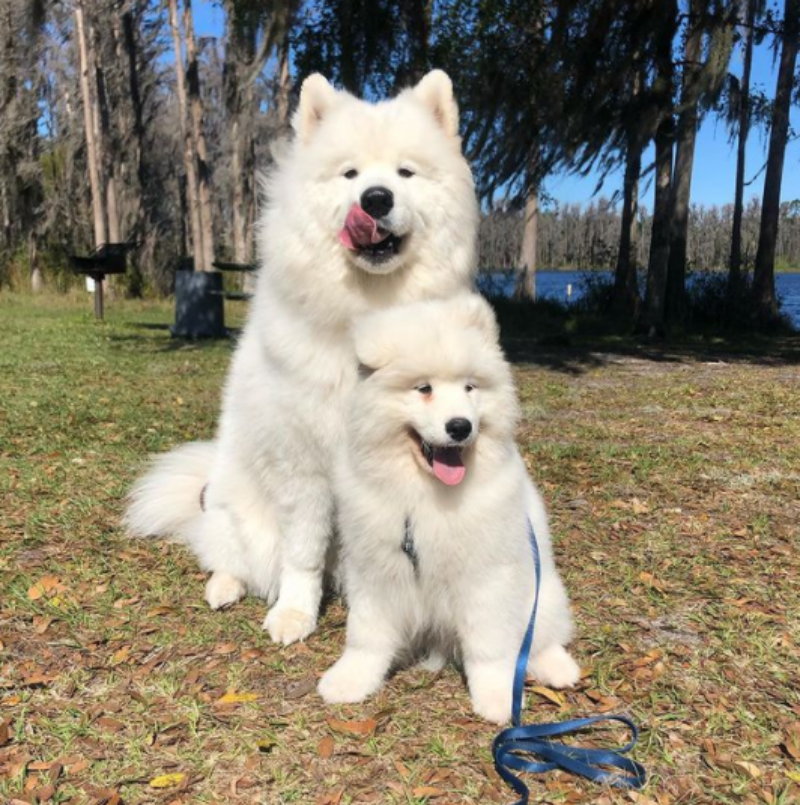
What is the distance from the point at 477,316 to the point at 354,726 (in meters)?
1.36

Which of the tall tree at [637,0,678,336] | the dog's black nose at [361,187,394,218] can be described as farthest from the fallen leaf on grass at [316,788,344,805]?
the tall tree at [637,0,678,336]

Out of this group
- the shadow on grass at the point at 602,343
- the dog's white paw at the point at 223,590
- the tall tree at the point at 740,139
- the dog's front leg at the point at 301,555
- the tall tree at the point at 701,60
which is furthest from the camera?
the tall tree at the point at 740,139

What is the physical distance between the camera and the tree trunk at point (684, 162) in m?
10.2

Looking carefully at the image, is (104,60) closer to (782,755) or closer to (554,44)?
(554,44)

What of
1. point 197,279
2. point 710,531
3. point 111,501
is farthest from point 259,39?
point 710,531

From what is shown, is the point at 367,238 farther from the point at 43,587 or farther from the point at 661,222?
the point at 661,222

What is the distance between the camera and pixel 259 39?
35.2 feet

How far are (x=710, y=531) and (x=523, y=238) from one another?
16.5 meters

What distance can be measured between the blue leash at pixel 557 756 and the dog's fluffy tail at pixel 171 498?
2.20m

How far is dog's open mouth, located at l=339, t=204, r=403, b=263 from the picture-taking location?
253 centimetres

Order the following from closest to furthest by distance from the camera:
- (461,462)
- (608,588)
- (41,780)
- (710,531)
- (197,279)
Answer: (41,780) → (461,462) → (608,588) → (710,531) → (197,279)

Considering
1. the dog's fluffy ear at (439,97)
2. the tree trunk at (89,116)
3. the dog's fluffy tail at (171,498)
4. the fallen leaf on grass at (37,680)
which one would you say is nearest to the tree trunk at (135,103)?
the tree trunk at (89,116)

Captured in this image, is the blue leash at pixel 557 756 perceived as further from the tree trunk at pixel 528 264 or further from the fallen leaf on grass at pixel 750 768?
the tree trunk at pixel 528 264

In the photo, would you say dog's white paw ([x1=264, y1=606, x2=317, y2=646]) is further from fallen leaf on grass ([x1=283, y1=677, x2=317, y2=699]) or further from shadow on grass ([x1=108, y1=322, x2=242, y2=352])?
shadow on grass ([x1=108, y1=322, x2=242, y2=352])
